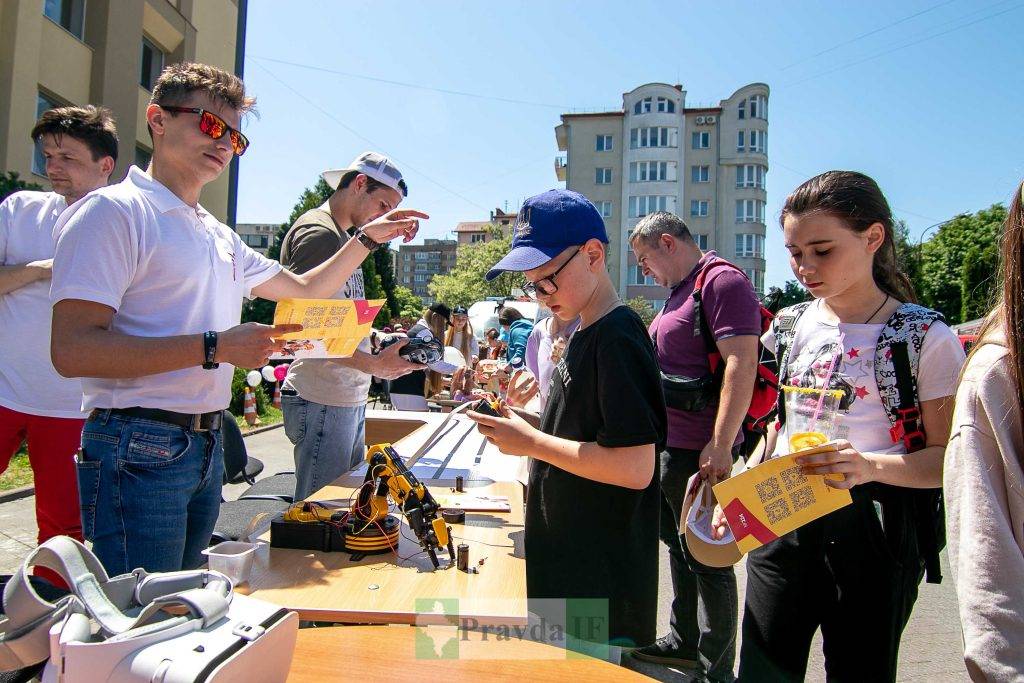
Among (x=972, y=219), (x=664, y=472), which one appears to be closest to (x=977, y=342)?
(x=664, y=472)

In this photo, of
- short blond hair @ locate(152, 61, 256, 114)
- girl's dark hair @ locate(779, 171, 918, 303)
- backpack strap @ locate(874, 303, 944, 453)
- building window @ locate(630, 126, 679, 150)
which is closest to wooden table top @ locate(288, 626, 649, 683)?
backpack strap @ locate(874, 303, 944, 453)

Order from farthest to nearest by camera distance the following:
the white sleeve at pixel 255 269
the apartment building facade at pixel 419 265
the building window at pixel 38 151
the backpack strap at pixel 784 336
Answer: the apartment building facade at pixel 419 265 < the building window at pixel 38 151 < the white sleeve at pixel 255 269 < the backpack strap at pixel 784 336

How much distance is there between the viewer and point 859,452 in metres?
1.69

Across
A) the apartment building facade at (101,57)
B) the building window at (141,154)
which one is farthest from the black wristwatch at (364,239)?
the building window at (141,154)

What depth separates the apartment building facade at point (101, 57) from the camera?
10.3 m

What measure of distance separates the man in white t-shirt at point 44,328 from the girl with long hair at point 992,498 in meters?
2.87

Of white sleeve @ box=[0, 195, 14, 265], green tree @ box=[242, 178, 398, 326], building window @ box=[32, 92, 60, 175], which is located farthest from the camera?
green tree @ box=[242, 178, 398, 326]

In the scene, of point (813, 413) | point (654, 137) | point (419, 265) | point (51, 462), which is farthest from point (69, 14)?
point (419, 265)

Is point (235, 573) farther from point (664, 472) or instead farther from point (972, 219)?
point (972, 219)

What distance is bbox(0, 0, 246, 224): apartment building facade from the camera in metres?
10.3

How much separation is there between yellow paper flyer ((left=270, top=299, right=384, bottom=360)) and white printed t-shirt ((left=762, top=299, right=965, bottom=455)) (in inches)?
51.8

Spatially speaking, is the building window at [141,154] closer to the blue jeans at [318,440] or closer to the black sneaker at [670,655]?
the blue jeans at [318,440]

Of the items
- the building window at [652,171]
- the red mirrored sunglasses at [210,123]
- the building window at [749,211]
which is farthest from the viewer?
the building window at [749,211]

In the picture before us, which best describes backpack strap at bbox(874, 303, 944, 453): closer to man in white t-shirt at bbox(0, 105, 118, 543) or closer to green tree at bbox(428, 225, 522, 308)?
man in white t-shirt at bbox(0, 105, 118, 543)
